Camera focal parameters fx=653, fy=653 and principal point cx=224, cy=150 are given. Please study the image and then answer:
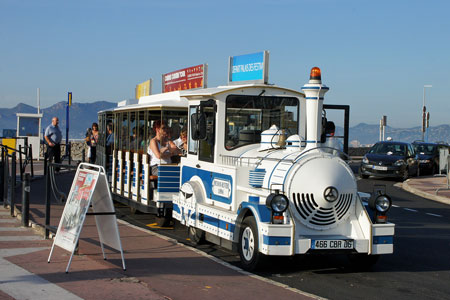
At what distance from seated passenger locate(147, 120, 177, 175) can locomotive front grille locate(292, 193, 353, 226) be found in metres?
4.64

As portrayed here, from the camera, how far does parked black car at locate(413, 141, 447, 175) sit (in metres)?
31.4

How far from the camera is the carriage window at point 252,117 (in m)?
9.97

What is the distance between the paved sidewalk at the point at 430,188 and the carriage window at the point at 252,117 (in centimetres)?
1097

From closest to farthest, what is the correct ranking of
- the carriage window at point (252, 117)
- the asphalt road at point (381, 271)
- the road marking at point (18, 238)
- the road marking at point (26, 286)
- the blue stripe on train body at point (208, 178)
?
the road marking at point (26, 286), the asphalt road at point (381, 271), the blue stripe on train body at point (208, 178), the road marking at point (18, 238), the carriage window at point (252, 117)

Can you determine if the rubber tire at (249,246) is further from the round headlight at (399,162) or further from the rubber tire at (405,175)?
the rubber tire at (405,175)

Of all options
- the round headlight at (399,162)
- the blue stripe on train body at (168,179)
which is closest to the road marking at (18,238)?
the blue stripe on train body at (168,179)

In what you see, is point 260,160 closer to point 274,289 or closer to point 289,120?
point 289,120

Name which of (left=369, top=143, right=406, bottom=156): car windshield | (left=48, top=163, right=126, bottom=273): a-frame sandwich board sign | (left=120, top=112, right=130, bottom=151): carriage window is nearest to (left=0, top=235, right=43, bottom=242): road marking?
(left=48, top=163, right=126, bottom=273): a-frame sandwich board sign

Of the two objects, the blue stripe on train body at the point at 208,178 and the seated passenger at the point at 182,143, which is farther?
the seated passenger at the point at 182,143

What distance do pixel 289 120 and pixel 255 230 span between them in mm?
2651

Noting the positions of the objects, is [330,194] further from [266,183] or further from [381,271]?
[381,271]

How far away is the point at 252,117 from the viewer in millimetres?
10062

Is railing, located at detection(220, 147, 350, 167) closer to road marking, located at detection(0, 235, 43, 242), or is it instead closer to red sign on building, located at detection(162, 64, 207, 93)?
road marking, located at detection(0, 235, 43, 242)

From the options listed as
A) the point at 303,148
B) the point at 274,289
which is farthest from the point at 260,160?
the point at 274,289
